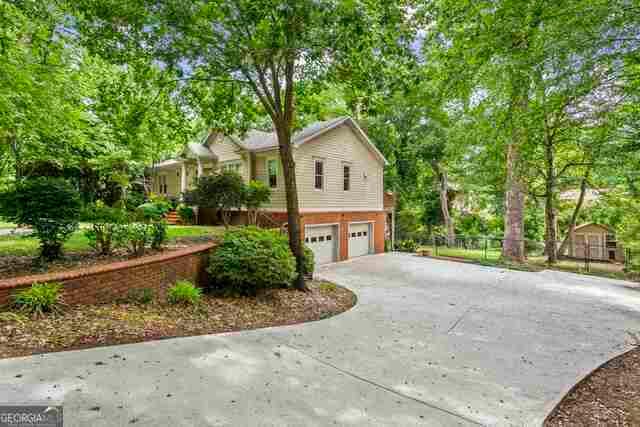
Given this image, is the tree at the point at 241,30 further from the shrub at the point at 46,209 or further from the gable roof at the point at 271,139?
the gable roof at the point at 271,139

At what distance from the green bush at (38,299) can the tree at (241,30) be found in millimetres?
4939

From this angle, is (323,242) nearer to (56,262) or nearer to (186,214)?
(186,214)

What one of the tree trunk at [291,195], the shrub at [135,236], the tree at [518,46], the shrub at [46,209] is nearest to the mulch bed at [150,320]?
the tree trunk at [291,195]

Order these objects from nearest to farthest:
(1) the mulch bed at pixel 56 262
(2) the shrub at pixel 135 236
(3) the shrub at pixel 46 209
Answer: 1. (1) the mulch bed at pixel 56 262
2. (3) the shrub at pixel 46 209
3. (2) the shrub at pixel 135 236

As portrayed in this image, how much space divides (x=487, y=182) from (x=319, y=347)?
16.9m

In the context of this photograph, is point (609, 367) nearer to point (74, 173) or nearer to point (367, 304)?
point (367, 304)

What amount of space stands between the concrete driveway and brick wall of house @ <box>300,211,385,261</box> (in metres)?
5.96

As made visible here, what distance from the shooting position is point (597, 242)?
934 inches

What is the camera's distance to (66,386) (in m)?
2.93

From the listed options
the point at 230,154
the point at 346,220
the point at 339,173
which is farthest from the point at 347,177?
the point at 230,154

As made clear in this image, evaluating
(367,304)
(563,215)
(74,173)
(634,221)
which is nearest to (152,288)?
(367,304)

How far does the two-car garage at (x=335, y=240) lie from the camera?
12.8m

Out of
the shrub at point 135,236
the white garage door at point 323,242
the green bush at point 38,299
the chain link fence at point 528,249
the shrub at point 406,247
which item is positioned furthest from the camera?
the chain link fence at point 528,249

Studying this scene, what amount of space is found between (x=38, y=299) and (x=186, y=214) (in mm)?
11014
